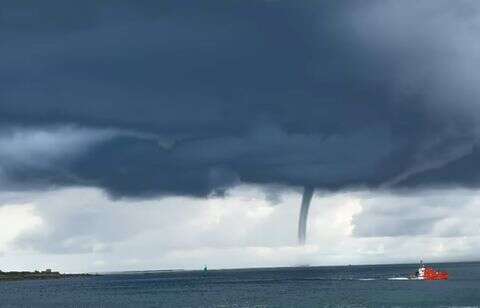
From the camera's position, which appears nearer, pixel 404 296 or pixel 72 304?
pixel 404 296

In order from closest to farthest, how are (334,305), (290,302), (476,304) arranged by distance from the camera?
(476,304) < (334,305) < (290,302)

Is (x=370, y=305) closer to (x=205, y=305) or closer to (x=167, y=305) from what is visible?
(x=205, y=305)

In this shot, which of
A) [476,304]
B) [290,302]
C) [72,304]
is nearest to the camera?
[476,304]

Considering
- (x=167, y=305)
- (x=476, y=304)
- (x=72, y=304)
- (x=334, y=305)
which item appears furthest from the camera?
(x=72, y=304)

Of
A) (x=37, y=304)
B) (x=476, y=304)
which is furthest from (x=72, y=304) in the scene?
(x=476, y=304)

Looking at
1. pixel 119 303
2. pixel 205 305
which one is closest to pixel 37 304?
pixel 119 303

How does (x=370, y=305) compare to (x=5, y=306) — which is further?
(x=5, y=306)

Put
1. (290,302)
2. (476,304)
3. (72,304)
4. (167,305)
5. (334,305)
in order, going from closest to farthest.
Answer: (476,304)
(334,305)
(290,302)
(167,305)
(72,304)

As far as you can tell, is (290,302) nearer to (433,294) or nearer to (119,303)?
(433,294)
